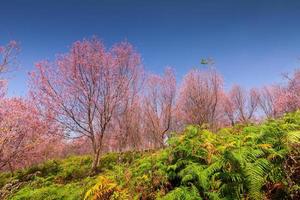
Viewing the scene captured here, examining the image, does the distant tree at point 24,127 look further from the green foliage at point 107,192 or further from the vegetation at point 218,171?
the green foliage at point 107,192

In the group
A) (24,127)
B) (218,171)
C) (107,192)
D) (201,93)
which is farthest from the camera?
(201,93)

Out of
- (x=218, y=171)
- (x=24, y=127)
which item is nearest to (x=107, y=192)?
(x=218, y=171)

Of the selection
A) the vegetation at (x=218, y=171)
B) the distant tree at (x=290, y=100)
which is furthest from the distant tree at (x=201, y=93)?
the vegetation at (x=218, y=171)

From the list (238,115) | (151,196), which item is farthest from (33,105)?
(238,115)

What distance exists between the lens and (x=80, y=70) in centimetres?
1524

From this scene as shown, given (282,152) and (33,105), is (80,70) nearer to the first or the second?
(33,105)

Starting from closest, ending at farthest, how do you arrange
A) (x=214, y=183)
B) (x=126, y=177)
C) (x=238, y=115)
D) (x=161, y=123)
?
(x=214, y=183)
(x=126, y=177)
(x=161, y=123)
(x=238, y=115)

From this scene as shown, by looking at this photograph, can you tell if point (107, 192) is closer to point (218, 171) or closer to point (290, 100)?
point (218, 171)

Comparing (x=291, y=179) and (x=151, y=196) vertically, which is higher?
(x=291, y=179)

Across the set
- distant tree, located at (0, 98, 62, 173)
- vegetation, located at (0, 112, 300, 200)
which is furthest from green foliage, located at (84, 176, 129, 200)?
distant tree, located at (0, 98, 62, 173)

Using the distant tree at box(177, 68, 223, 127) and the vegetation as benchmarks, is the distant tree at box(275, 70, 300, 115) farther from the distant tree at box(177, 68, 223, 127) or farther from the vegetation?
the vegetation

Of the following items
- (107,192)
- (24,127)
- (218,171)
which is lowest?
(107,192)

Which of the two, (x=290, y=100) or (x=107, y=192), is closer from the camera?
(x=107, y=192)

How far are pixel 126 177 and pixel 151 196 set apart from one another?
0.76 meters
